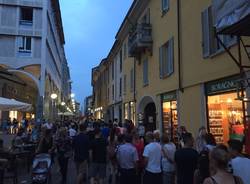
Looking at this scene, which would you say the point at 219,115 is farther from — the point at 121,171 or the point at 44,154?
the point at 44,154

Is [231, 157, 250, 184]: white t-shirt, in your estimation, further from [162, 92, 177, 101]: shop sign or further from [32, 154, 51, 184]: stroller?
[162, 92, 177, 101]: shop sign

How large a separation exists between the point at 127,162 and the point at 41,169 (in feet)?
9.26

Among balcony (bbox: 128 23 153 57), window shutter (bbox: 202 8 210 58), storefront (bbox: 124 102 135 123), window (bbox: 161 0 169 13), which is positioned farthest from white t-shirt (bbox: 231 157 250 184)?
storefront (bbox: 124 102 135 123)

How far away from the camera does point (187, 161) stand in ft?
22.3

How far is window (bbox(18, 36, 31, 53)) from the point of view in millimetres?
35969

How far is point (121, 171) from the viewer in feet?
27.8

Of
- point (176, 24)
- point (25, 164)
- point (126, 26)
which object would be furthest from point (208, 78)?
point (126, 26)

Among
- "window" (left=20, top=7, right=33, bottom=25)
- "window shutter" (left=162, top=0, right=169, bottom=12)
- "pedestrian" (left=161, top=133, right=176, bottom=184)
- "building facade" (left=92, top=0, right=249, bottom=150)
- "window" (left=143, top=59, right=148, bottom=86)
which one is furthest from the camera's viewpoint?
"window" (left=20, top=7, right=33, bottom=25)

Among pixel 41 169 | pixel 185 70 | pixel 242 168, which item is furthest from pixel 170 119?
pixel 242 168

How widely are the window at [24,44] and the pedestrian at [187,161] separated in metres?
31.8

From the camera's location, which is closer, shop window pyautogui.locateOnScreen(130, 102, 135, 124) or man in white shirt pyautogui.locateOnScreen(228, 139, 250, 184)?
man in white shirt pyautogui.locateOnScreen(228, 139, 250, 184)

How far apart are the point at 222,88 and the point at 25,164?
378 inches

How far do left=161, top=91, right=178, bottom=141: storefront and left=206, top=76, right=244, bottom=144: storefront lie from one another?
3.96 metres

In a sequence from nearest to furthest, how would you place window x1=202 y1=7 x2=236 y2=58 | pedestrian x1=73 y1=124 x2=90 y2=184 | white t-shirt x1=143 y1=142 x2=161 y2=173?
1. white t-shirt x1=143 y1=142 x2=161 y2=173
2. pedestrian x1=73 y1=124 x2=90 y2=184
3. window x1=202 y1=7 x2=236 y2=58
